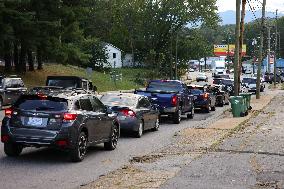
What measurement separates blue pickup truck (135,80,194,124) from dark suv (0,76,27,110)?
26.4 feet

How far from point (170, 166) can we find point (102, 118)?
271cm

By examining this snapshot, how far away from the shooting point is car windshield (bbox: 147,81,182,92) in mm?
26483

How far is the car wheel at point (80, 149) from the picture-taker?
12.7 meters

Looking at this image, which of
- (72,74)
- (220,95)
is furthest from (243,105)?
(72,74)

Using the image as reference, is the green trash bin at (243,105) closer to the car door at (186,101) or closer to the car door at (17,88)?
the car door at (186,101)

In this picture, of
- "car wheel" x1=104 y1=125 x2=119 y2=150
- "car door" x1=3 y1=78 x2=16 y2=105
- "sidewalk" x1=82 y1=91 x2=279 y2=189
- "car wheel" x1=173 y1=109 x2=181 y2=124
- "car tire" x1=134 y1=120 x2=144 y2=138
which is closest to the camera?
"sidewalk" x1=82 y1=91 x2=279 y2=189

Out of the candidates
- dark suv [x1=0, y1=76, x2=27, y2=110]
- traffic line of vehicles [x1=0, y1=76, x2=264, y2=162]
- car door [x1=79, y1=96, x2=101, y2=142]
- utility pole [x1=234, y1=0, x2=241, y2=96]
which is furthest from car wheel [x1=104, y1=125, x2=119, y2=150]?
utility pole [x1=234, y1=0, x2=241, y2=96]

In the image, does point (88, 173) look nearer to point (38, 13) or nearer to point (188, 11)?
point (38, 13)

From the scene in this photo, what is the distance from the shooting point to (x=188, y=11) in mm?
91812

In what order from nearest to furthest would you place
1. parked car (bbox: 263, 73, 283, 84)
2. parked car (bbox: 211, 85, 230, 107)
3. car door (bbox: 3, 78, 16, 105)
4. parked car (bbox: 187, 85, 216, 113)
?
car door (bbox: 3, 78, 16, 105) < parked car (bbox: 187, 85, 216, 113) < parked car (bbox: 211, 85, 230, 107) < parked car (bbox: 263, 73, 283, 84)

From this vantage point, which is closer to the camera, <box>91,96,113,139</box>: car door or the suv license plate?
the suv license plate

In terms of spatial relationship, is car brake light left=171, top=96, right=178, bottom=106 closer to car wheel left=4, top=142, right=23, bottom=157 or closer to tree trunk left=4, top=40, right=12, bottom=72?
car wheel left=4, top=142, right=23, bottom=157

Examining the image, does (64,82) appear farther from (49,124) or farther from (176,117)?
(49,124)

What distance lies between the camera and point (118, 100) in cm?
1916
